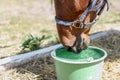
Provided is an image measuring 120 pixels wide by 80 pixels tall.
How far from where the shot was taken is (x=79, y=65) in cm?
266

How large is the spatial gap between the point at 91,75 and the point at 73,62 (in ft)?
0.83

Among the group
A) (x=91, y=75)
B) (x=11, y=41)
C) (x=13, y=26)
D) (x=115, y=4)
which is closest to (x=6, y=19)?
(x=13, y=26)

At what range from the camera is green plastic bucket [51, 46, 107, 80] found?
2.66 meters

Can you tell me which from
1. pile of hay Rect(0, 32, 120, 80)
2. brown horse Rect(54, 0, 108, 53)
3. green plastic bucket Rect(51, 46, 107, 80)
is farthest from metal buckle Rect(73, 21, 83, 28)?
pile of hay Rect(0, 32, 120, 80)

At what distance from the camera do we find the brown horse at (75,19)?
7.96 feet

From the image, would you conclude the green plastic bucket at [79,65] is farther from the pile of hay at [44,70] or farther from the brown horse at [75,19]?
the pile of hay at [44,70]

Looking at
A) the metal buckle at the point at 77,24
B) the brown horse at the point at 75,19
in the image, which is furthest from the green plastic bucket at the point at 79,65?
the metal buckle at the point at 77,24

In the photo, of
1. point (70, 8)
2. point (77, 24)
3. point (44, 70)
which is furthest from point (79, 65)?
point (44, 70)

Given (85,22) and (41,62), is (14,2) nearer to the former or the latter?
(41,62)

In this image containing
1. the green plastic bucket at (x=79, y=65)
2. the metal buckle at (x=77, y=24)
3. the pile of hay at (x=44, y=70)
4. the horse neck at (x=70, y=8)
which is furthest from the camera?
the pile of hay at (x=44, y=70)

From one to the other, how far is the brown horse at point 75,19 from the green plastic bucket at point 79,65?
11 cm

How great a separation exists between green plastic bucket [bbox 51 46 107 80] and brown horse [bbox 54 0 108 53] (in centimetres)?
11

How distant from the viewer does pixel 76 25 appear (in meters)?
2.55

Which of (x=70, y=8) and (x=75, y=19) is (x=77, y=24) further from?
(x=70, y=8)
